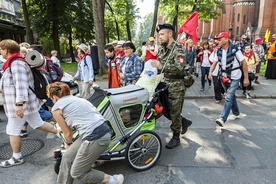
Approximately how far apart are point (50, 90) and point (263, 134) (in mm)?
4083

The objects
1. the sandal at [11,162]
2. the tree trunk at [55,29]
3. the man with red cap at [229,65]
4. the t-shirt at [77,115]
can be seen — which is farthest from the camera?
the tree trunk at [55,29]

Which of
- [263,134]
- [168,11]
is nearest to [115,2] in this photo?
[168,11]

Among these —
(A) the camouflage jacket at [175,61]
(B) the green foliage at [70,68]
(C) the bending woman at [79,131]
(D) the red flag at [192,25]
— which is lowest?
(B) the green foliage at [70,68]

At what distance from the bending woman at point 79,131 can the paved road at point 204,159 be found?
657 mm

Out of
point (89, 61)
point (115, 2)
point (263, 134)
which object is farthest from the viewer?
point (115, 2)

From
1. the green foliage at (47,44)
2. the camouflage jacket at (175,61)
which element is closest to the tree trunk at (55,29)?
the green foliage at (47,44)

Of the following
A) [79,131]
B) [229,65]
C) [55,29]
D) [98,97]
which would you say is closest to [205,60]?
[229,65]

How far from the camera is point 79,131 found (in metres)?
2.52

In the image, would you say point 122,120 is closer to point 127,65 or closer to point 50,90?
point 50,90

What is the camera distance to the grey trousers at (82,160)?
96.8 inches

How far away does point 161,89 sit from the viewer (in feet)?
12.1

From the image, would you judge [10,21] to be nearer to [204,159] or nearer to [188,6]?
[188,6]

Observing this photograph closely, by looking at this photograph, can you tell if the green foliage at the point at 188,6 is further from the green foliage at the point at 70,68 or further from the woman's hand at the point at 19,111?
the woman's hand at the point at 19,111

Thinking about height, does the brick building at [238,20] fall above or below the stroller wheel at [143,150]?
above
